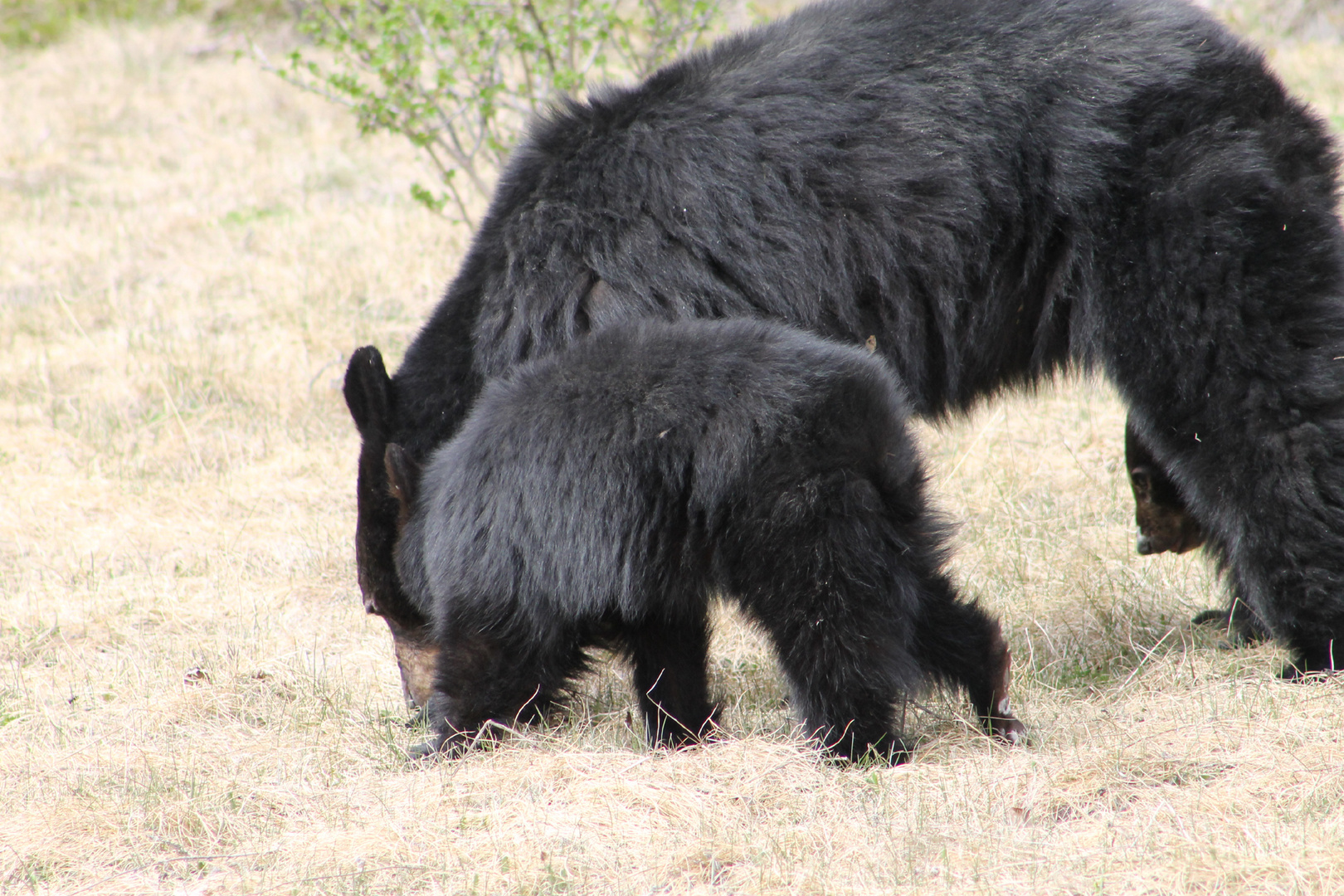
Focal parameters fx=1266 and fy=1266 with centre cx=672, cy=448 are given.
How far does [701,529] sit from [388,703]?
1654 mm

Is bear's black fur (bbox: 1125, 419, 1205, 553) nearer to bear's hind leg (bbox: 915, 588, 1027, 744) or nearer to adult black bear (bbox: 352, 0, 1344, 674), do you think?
adult black bear (bbox: 352, 0, 1344, 674)

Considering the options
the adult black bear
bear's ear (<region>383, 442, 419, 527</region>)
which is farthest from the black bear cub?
the adult black bear

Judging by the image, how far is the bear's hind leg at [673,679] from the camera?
3740 millimetres

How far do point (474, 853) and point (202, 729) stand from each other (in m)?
1.52

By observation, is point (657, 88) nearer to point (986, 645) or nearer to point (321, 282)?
point (986, 645)

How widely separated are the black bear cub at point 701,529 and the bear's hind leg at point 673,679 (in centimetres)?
9

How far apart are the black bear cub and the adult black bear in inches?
17.5

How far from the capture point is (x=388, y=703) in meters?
4.35

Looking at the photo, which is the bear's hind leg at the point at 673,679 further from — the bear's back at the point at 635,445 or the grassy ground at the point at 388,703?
the bear's back at the point at 635,445

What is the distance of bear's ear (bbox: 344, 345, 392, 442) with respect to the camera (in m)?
3.97

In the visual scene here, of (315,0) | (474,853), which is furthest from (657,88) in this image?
(315,0)

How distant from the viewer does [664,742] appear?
3.76 metres

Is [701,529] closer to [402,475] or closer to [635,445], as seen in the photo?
[635,445]

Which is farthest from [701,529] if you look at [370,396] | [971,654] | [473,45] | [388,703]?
[473,45]
